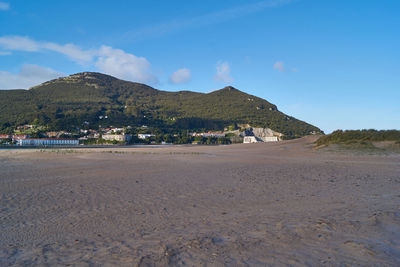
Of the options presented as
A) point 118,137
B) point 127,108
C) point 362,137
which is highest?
point 127,108

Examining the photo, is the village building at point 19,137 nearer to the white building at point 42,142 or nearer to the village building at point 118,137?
the white building at point 42,142

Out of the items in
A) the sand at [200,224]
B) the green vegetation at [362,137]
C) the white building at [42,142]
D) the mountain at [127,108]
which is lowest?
the sand at [200,224]

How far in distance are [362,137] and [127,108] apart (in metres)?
94.5

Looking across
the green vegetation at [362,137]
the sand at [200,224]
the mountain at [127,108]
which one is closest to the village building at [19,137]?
the mountain at [127,108]

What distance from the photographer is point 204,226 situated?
211 inches

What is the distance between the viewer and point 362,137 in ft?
84.9

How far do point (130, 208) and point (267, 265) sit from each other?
4083 millimetres

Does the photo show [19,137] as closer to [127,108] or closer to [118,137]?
[118,137]

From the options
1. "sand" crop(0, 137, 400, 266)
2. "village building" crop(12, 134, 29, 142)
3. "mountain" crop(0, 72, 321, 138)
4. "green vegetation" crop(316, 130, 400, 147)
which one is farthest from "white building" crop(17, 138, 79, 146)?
"sand" crop(0, 137, 400, 266)

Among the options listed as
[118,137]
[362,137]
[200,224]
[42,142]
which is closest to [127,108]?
[118,137]

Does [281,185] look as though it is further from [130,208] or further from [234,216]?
[130,208]

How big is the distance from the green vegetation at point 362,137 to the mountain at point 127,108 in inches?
1645

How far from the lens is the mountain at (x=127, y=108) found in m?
82.4

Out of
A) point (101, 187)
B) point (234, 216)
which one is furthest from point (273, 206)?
point (101, 187)
